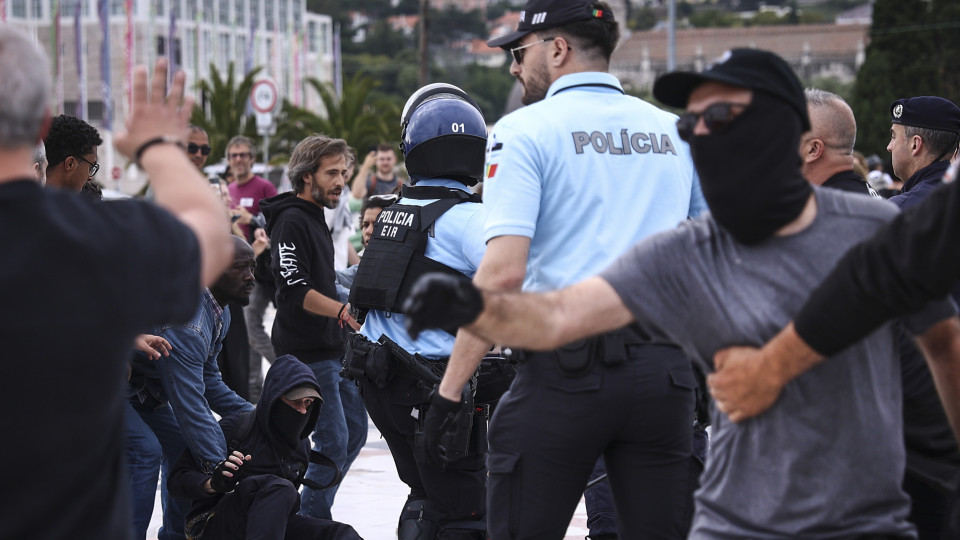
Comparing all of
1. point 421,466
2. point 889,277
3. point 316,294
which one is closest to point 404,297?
point 421,466

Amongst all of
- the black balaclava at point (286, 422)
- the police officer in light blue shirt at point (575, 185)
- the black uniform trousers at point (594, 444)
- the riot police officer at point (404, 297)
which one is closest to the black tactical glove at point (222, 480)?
the black balaclava at point (286, 422)

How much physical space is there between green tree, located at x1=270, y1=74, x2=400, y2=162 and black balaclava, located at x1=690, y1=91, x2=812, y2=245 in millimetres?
30787

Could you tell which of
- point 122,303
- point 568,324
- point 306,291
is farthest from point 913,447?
point 306,291

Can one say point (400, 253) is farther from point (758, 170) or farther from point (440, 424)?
point (758, 170)

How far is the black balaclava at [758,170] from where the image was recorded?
7.82 ft

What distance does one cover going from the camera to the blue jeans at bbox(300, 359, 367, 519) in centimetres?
608

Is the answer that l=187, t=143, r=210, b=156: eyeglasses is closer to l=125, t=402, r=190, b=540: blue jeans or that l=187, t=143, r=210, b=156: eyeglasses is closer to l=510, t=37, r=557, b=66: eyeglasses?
l=125, t=402, r=190, b=540: blue jeans

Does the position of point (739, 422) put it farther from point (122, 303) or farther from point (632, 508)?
point (122, 303)

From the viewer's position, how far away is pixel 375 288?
180 inches

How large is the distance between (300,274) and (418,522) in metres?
2.04

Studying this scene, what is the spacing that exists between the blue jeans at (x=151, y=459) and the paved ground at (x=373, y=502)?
2.38 ft

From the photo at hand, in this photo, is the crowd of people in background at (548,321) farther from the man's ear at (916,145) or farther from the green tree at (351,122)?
the green tree at (351,122)

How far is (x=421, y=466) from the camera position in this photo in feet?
14.2

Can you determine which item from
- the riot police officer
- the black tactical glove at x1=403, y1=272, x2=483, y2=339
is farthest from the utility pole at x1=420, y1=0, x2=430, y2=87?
the black tactical glove at x1=403, y1=272, x2=483, y2=339
